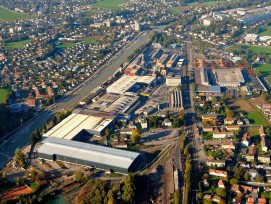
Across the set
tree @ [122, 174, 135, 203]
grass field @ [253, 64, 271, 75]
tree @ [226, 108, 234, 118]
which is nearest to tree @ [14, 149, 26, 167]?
tree @ [122, 174, 135, 203]

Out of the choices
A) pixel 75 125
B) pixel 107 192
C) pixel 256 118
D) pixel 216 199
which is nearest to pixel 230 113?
pixel 256 118

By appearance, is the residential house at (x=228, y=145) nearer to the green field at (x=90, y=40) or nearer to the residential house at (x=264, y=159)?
the residential house at (x=264, y=159)

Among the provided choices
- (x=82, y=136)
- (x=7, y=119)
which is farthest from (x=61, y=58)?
(x=82, y=136)

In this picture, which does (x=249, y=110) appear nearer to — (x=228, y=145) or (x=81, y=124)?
(x=228, y=145)

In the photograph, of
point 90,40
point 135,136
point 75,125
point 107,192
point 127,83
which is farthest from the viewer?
point 90,40

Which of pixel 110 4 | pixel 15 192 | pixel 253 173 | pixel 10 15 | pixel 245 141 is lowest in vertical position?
pixel 15 192

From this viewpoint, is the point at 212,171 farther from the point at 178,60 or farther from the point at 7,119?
the point at 178,60

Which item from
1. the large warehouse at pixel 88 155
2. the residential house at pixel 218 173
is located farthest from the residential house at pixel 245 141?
the large warehouse at pixel 88 155
